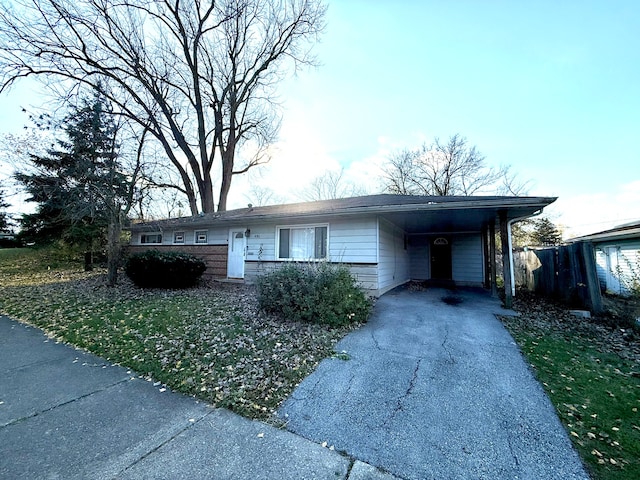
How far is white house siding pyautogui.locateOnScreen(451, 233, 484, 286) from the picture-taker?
1193cm

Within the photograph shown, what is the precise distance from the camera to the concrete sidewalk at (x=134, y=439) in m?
2.03

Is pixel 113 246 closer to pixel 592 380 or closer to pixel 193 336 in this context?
pixel 193 336

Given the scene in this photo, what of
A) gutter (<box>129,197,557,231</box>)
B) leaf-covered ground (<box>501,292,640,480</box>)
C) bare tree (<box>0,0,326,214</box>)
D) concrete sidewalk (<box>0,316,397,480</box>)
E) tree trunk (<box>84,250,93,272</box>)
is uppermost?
bare tree (<box>0,0,326,214</box>)

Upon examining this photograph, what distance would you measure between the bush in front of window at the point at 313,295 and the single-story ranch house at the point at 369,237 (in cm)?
240

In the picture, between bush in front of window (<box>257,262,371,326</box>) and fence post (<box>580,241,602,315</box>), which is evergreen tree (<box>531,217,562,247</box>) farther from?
bush in front of window (<box>257,262,371,326</box>)

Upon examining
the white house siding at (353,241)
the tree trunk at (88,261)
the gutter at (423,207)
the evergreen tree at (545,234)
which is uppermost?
the evergreen tree at (545,234)

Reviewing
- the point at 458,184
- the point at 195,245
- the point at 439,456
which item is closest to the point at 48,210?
the point at 195,245

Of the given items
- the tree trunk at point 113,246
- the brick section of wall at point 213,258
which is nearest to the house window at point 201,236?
the brick section of wall at point 213,258

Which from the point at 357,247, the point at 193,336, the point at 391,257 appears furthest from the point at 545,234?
the point at 193,336

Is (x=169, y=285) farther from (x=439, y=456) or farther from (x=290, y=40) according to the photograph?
(x=290, y=40)

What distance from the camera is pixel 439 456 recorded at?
2.23 meters

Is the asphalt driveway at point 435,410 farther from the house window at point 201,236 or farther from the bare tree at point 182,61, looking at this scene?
the bare tree at point 182,61

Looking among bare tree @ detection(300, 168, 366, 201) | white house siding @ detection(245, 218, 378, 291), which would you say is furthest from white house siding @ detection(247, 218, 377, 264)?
bare tree @ detection(300, 168, 366, 201)

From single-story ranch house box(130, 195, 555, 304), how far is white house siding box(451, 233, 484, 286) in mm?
39
